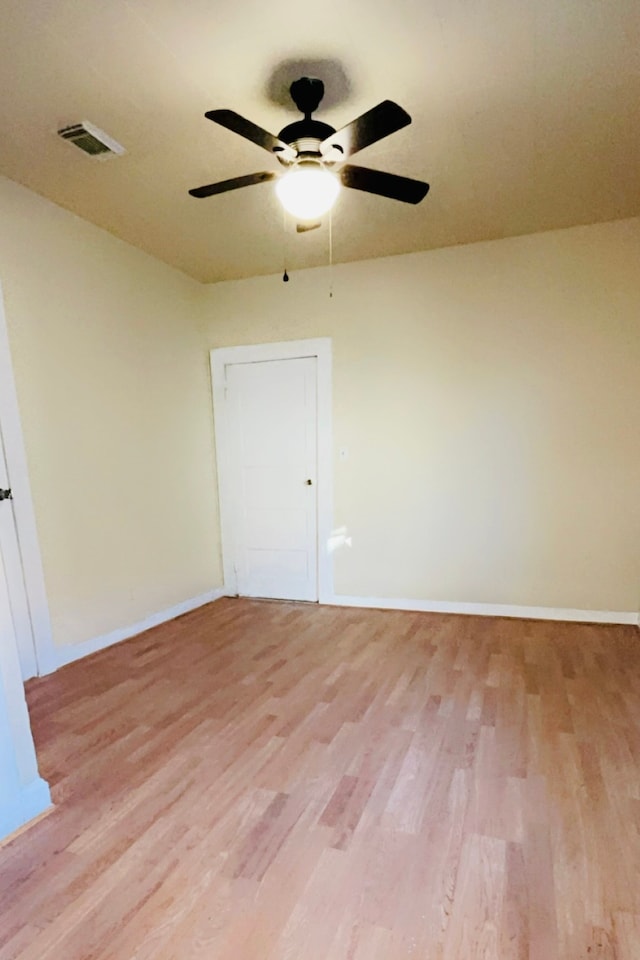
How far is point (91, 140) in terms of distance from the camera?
2.10 m

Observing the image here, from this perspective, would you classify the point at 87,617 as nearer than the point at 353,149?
No

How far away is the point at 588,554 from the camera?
3.28 metres

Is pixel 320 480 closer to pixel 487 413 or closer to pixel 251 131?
pixel 487 413

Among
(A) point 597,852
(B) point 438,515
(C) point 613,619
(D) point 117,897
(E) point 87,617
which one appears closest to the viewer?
(D) point 117,897

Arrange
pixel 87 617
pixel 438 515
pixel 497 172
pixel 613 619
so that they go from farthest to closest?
pixel 438 515, pixel 613 619, pixel 87 617, pixel 497 172

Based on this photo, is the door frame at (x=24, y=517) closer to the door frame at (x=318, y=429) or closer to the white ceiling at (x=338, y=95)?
the white ceiling at (x=338, y=95)

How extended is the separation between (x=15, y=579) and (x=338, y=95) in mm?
2751

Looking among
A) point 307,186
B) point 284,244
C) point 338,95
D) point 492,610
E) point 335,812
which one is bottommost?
point 492,610

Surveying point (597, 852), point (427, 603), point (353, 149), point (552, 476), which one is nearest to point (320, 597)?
point (427, 603)

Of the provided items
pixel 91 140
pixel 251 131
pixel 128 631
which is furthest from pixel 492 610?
pixel 91 140

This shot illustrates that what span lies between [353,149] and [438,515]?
2.47 meters

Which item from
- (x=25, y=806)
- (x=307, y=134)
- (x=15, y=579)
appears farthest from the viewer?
(x=15, y=579)

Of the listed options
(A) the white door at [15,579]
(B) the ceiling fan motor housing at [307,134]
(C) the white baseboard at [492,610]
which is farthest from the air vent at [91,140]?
(C) the white baseboard at [492,610]

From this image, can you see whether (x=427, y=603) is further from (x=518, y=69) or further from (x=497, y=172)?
(x=518, y=69)
